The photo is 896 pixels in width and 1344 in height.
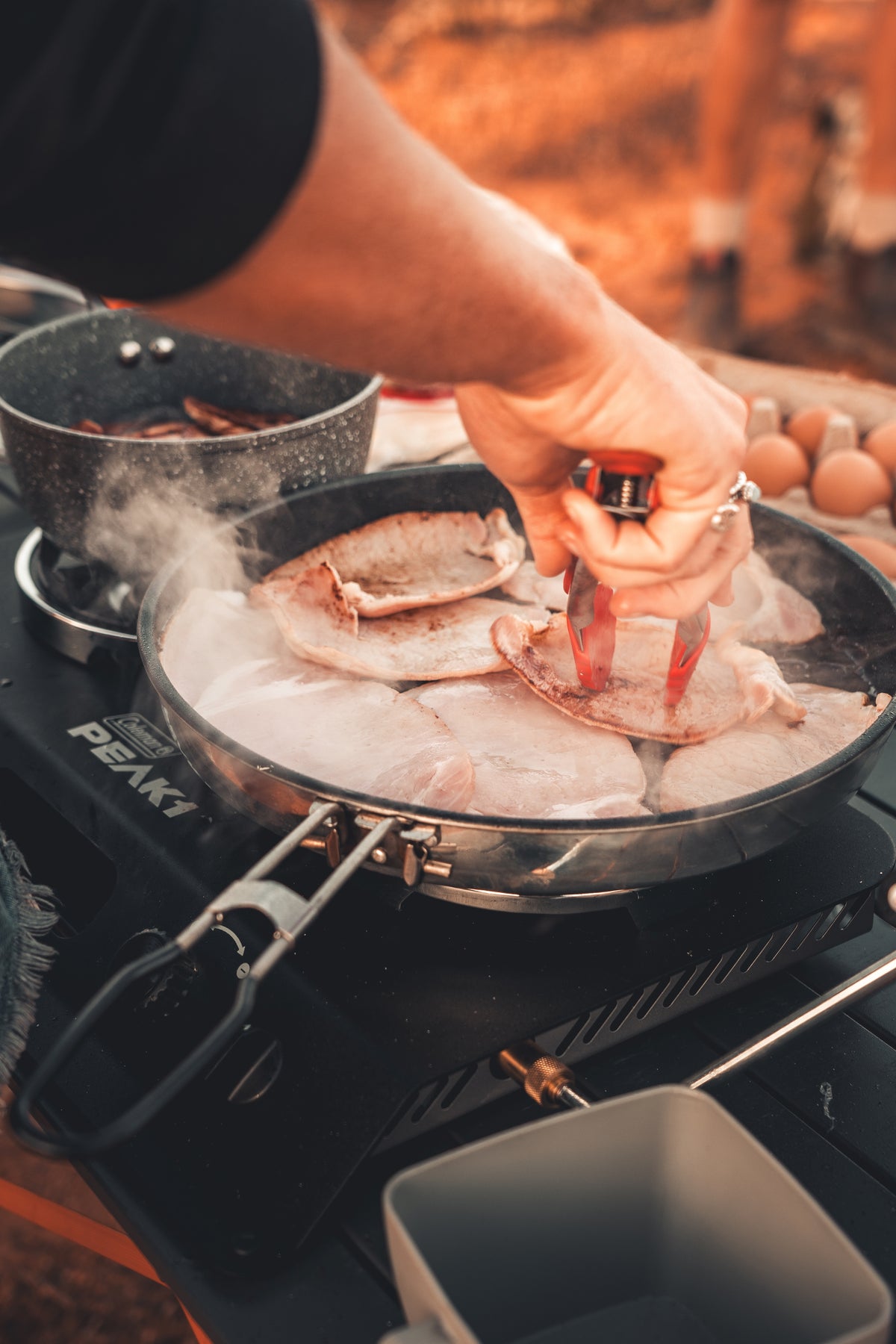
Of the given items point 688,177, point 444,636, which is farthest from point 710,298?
point 444,636

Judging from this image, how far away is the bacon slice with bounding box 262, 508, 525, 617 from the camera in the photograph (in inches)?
74.3

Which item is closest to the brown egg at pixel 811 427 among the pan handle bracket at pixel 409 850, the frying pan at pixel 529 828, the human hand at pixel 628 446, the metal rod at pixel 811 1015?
the frying pan at pixel 529 828

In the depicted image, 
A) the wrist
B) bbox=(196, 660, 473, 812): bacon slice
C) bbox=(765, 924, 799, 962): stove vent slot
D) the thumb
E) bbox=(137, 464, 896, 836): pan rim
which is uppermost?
the wrist

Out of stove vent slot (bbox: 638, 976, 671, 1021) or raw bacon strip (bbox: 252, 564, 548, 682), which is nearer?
stove vent slot (bbox: 638, 976, 671, 1021)

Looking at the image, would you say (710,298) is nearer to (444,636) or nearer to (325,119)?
(444,636)

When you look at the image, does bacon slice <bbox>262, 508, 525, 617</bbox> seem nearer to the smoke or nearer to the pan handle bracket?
the smoke

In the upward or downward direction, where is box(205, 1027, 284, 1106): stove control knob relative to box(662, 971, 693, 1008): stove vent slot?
downward

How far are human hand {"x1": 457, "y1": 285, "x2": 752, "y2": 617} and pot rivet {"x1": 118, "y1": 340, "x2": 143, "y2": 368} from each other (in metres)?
1.21

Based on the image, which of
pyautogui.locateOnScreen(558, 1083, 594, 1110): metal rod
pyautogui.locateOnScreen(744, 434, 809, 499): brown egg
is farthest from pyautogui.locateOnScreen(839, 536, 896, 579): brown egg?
pyautogui.locateOnScreen(558, 1083, 594, 1110): metal rod

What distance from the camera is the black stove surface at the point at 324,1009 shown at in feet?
3.76

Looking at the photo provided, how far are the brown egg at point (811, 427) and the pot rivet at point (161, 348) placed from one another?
5.38 feet

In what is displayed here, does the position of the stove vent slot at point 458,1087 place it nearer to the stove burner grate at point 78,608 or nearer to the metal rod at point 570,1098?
the metal rod at point 570,1098

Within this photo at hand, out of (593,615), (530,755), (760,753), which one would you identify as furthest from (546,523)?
(760,753)

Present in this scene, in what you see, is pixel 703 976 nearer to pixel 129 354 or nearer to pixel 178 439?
pixel 178 439
